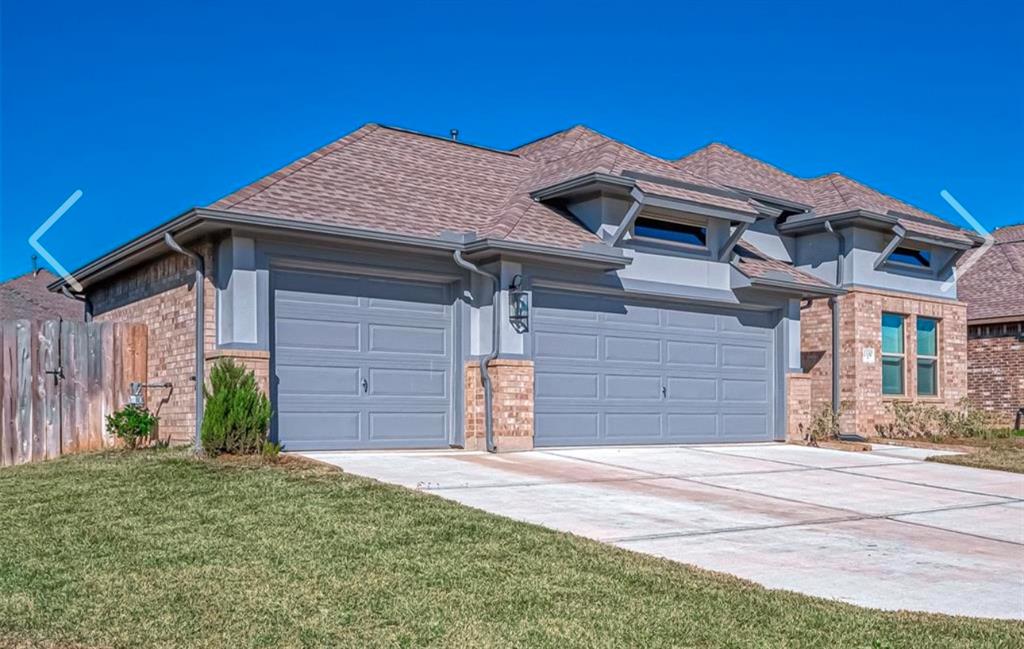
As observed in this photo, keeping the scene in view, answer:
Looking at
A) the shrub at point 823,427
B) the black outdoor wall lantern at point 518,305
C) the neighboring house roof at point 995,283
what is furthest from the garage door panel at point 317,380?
the neighboring house roof at point 995,283

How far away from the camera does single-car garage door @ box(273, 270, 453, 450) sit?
1377 centimetres

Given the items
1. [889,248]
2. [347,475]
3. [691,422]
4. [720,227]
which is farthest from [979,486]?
[889,248]

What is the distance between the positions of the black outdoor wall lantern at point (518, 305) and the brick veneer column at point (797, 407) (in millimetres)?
6219

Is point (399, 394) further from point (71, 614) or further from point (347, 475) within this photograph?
point (71, 614)

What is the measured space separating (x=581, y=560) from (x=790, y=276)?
12.4 meters

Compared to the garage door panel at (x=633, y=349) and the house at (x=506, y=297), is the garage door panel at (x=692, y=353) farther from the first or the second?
the garage door panel at (x=633, y=349)

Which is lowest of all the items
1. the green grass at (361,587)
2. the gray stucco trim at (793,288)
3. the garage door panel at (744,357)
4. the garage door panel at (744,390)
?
the green grass at (361,587)

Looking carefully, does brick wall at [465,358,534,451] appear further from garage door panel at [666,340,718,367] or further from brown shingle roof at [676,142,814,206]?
brown shingle roof at [676,142,814,206]

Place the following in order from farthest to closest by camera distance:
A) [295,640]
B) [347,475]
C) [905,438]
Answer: [905,438], [347,475], [295,640]

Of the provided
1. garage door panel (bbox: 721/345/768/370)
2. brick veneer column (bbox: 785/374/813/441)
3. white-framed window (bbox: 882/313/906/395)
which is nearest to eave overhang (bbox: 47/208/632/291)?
garage door panel (bbox: 721/345/768/370)

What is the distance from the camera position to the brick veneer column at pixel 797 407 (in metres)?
18.7

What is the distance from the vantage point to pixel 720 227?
58.8ft

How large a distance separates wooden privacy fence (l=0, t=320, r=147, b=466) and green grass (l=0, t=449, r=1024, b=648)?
4.41 meters

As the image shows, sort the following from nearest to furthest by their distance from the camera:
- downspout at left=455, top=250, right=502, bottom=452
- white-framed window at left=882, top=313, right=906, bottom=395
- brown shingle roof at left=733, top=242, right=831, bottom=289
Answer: downspout at left=455, top=250, right=502, bottom=452 → brown shingle roof at left=733, top=242, right=831, bottom=289 → white-framed window at left=882, top=313, right=906, bottom=395
